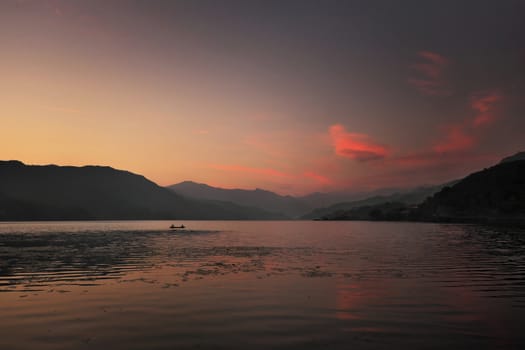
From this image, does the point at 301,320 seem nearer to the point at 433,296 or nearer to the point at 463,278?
the point at 433,296

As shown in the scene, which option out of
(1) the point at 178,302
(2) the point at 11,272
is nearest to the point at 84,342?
(1) the point at 178,302

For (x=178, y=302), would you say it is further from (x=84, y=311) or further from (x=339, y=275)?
(x=339, y=275)

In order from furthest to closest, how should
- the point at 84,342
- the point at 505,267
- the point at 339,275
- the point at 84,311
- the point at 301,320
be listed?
1. the point at 505,267
2. the point at 339,275
3. the point at 84,311
4. the point at 301,320
5. the point at 84,342

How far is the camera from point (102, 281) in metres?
36.0

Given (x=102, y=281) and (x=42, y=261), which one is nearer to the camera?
(x=102, y=281)

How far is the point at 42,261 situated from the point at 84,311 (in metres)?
32.2

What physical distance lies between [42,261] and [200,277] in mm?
25593

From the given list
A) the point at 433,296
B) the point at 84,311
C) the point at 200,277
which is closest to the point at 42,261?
the point at 200,277

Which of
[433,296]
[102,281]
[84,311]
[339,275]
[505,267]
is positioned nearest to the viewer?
[84,311]

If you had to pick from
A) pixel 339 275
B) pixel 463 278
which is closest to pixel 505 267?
pixel 463 278

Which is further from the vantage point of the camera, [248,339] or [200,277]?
[200,277]

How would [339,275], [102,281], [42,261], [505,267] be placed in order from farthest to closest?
[42,261] < [505,267] < [339,275] < [102,281]

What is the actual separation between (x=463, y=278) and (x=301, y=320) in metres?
22.9

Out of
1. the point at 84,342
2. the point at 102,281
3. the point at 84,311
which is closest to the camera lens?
the point at 84,342
